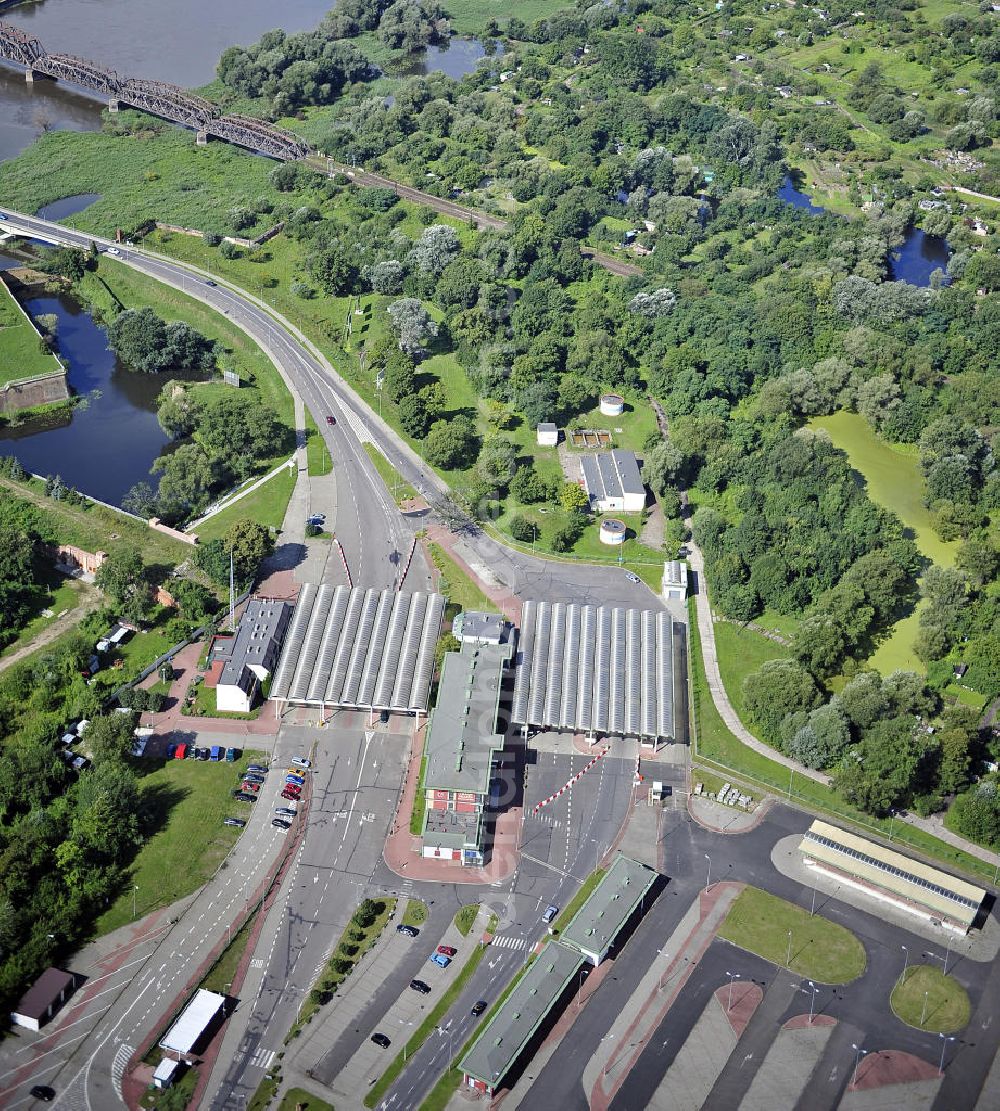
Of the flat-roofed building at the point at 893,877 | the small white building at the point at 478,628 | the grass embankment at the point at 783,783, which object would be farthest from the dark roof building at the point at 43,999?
the flat-roofed building at the point at 893,877

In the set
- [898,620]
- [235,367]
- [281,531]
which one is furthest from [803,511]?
[235,367]

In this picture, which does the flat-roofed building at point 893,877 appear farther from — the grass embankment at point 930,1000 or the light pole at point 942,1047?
the light pole at point 942,1047

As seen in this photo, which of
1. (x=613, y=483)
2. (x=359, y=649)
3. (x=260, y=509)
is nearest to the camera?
(x=359, y=649)

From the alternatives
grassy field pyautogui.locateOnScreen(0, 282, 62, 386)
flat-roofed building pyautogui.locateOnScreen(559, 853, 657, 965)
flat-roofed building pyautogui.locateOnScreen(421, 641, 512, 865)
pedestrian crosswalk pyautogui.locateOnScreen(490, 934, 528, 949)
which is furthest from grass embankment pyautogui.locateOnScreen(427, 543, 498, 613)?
grassy field pyautogui.locateOnScreen(0, 282, 62, 386)

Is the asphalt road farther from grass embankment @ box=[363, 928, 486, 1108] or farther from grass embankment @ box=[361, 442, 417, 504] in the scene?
grass embankment @ box=[361, 442, 417, 504]

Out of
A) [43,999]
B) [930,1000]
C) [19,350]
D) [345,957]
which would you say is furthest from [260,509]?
[930,1000]

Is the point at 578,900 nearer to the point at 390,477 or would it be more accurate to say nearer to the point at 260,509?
the point at 260,509

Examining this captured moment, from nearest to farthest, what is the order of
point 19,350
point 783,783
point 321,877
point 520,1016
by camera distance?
point 520,1016, point 321,877, point 783,783, point 19,350

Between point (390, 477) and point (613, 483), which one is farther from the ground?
point (390, 477)
